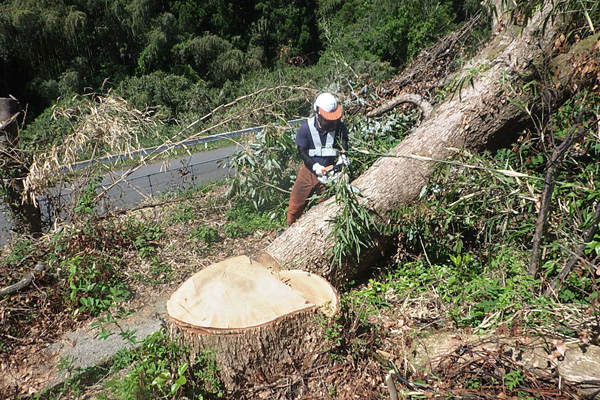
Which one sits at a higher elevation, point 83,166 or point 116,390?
point 83,166

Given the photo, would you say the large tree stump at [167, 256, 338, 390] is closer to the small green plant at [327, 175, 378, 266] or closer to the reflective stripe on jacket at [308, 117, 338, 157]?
the small green plant at [327, 175, 378, 266]

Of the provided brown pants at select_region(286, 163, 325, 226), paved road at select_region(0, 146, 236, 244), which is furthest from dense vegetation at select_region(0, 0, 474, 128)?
brown pants at select_region(286, 163, 325, 226)

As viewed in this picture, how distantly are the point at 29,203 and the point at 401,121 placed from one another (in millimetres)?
4658

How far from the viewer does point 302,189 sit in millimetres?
5020

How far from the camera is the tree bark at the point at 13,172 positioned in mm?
4508

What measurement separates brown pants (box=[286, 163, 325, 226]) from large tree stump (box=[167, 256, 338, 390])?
205 cm

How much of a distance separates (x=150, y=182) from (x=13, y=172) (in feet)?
7.96

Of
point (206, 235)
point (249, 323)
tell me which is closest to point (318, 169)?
Result: point (206, 235)

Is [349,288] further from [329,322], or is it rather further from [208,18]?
[208,18]

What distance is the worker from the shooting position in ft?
15.3

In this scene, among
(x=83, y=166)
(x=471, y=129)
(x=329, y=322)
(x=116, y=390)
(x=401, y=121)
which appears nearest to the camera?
(x=116, y=390)

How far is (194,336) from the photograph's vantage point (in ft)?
8.96

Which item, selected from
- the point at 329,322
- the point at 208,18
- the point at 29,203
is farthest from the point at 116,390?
the point at 208,18

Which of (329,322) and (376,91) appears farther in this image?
(376,91)
